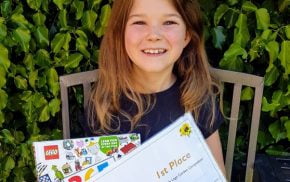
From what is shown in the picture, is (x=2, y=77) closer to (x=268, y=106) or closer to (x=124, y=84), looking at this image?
(x=124, y=84)

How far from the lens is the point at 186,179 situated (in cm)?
117

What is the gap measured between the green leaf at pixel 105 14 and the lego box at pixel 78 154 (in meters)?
0.37

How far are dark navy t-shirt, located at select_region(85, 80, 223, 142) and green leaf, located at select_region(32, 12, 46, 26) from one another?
0.35m

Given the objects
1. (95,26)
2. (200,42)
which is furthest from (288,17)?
(95,26)

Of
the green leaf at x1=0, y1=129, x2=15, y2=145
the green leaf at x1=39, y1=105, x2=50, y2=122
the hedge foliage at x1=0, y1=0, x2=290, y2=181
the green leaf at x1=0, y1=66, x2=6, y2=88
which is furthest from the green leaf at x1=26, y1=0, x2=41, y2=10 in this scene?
the green leaf at x1=0, y1=129, x2=15, y2=145

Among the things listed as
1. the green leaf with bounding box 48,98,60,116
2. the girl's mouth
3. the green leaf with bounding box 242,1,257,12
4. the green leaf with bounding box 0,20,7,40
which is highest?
the green leaf with bounding box 242,1,257,12

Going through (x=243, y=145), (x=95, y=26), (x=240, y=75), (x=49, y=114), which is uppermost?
(x=95, y=26)

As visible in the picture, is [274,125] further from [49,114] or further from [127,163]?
[49,114]

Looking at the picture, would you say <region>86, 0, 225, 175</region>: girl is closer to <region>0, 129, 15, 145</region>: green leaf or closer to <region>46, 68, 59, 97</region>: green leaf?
<region>46, 68, 59, 97</region>: green leaf

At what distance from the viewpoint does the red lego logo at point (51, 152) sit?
116 cm

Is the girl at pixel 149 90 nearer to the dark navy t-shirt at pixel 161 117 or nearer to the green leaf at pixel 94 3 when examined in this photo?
the dark navy t-shirt at pixel 161 117

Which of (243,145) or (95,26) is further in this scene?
(243,145)

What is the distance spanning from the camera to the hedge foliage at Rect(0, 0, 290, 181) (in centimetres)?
133

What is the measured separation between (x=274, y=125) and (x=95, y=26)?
2.04ft
